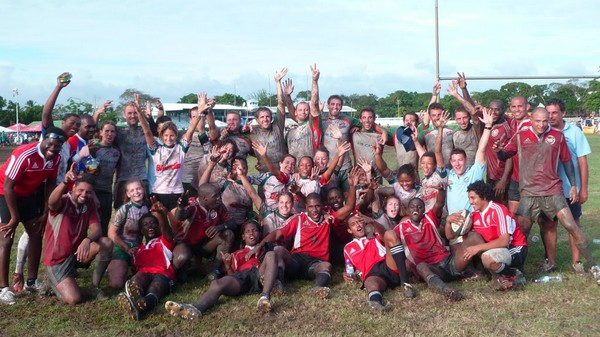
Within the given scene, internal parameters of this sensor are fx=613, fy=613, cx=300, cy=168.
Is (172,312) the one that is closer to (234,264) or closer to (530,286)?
(234,264)

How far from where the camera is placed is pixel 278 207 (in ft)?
23.9

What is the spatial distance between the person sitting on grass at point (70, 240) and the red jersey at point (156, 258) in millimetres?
329

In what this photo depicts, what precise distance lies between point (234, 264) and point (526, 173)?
3422 mm

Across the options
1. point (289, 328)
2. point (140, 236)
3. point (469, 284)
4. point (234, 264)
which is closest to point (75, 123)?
point (140, 236)

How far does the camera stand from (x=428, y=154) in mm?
7621

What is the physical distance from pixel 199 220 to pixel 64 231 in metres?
1.54

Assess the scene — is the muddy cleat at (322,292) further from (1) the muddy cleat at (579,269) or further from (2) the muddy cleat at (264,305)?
(1) the muddy cleat at (579,269)

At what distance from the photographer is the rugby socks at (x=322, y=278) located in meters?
6.42

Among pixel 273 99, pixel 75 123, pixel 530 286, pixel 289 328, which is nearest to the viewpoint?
pixel 289 328

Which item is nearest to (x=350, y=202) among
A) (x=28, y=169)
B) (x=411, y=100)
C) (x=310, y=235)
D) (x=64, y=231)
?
(x=310, y=235)

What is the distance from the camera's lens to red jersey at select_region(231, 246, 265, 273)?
21.5 ft

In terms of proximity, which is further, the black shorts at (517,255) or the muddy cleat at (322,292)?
the black shorts at (517,255)

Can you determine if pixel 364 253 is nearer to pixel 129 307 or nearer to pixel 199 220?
pixel 199 220

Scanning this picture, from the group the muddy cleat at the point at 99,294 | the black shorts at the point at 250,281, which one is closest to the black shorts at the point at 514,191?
the black shorts at the point at 250,281
